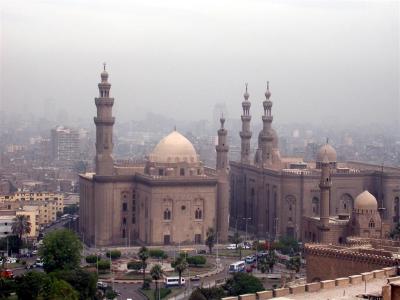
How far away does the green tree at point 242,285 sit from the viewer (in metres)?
24.2

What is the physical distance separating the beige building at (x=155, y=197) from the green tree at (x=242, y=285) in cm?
1025

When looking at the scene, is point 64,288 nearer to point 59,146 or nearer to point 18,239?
point 18,239

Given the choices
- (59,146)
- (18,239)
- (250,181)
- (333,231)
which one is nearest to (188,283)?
(333,231)

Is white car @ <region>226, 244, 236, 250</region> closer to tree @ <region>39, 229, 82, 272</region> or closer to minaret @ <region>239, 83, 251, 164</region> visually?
minaret @ <region>239, 83, 251, 164</region>

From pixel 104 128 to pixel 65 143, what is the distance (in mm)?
56276

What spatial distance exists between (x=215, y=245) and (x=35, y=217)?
917 cm

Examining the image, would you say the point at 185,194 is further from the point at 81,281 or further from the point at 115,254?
the point at 81,281

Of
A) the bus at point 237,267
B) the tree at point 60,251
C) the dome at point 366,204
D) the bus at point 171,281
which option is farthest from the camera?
the bus at point 237,267

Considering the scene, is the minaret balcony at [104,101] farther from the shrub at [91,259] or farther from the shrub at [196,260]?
the shrub at [196,260]

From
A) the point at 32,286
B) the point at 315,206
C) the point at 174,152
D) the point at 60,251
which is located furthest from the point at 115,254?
the point at 32,286

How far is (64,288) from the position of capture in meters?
21.8

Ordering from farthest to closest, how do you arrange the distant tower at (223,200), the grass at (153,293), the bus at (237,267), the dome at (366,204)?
the distant tower at (223,200) < the bus at (237,267) < the dome at (366,204) < the grass at (153,293)

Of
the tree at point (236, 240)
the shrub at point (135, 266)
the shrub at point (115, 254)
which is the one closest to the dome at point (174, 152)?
the tree at point (236, 240)

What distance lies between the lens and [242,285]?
961 inches
